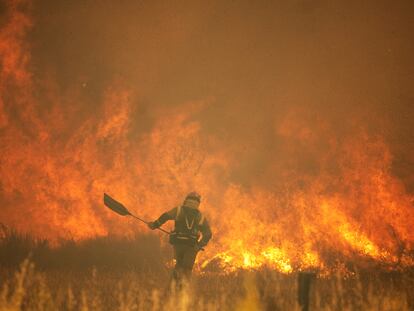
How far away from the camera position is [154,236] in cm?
1512

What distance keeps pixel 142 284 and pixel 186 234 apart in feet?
7.63

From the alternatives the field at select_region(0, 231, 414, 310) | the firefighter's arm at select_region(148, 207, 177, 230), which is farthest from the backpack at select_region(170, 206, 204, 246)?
the field at select_region(0, 231, 414, 310)

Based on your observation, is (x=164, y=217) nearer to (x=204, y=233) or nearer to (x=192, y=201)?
(x=192, y=201)

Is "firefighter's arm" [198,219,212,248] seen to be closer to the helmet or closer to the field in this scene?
the helmet

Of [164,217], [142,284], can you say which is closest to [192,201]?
[164,217]

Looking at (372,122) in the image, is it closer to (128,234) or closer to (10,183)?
(128,234)

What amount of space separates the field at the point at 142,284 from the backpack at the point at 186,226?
1020 millimetres

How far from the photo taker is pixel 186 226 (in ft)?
27.8

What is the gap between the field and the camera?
728cm

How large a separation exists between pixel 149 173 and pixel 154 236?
4.03 metres

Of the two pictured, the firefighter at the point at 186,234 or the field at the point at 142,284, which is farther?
the firefighter at the point at 186,234

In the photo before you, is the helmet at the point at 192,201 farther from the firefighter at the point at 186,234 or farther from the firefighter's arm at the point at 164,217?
the firefighter's arm at the point at 164,217

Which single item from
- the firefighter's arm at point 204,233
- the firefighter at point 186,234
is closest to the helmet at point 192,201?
the firefighter at point 186,234

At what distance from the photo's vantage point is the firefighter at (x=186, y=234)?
8.36 meters
